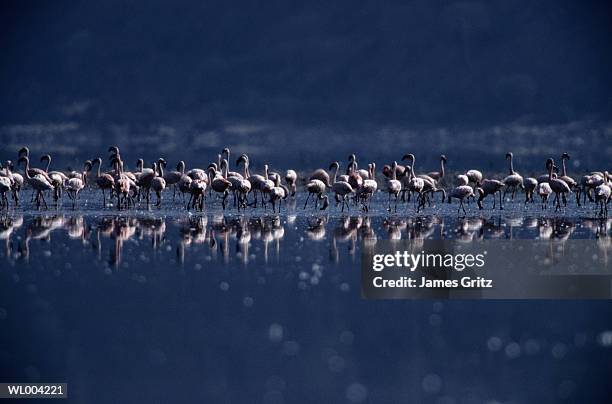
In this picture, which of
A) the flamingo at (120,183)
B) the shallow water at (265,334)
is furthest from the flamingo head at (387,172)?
the shallow water at (265,334)

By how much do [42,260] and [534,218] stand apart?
12742mm

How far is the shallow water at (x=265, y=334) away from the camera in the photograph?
841cm

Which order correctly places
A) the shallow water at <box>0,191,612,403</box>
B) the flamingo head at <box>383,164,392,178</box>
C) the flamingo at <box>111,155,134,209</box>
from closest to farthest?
1. the shallow water at <box>0,191,612,403</box>
2. the flamingo at <box>111,155,134,209</box>
3. the flamingo head at <box>383,164,392,178</box>

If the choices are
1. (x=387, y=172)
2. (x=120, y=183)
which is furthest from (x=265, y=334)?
(x=387, y=172)

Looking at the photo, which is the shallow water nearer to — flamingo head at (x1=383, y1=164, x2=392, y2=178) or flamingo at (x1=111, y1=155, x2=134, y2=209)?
flamingo at (x1=111, y1=155, x2=134, y2=209)

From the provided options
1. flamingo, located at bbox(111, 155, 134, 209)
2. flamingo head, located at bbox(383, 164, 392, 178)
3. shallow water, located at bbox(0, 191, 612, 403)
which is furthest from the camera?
flamingo head, located at bbox(383, 164, 392, 178)

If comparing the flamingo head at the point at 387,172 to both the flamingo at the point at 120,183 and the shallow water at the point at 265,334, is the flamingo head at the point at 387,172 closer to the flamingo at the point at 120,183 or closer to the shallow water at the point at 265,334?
the flamingo at the point at 120,183

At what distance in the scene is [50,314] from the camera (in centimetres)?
1043

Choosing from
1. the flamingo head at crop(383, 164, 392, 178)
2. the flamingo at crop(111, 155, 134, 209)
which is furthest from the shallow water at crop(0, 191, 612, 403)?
the flamingo head at crop(383, 164, 392, 178)

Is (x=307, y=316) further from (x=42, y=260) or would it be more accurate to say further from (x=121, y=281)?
(x=42, y=260)

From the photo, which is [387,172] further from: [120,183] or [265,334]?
[265,334]

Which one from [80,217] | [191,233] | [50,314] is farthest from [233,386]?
[80,217]

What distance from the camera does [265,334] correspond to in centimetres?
969

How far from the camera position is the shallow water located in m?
8.41
